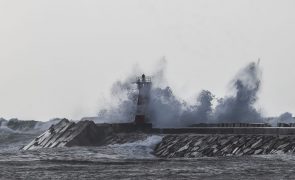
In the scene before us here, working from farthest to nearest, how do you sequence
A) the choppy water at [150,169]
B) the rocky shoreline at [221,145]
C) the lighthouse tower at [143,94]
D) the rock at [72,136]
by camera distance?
the lighthouse tower at [143,94], the rock at [72,136], the rocky shoreline at [221,145], the choppy water at [150,169]

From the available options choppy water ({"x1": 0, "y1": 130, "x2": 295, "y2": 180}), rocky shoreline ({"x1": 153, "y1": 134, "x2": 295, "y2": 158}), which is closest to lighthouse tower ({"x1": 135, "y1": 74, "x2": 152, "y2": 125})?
rocky shoreline ({"x1": 153, "y1": 134, "x2": 295, "y2": 158})

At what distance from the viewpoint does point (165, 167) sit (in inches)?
827

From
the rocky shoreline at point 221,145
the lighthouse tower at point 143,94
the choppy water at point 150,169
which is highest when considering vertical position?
the lighthouse tower at point 143,94

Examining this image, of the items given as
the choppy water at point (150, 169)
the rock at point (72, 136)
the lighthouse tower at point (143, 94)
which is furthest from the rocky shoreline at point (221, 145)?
the lighthouse tower at point (143, 94)

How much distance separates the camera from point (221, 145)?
92.6 ft

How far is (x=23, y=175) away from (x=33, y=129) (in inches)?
2529

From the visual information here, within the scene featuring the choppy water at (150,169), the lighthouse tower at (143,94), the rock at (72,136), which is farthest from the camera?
the lighthouse tower at (143,94)

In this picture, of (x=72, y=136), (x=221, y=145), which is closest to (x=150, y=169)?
(x=221, y=145)

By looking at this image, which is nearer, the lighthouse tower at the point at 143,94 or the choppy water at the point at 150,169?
the choppy water at the point at 150,169

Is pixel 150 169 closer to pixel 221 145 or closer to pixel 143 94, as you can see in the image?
pixel 221 145

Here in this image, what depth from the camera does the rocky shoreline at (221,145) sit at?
986 inches

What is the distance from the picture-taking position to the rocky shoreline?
25047mm

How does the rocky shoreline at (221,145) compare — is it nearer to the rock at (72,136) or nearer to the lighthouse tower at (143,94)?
the rock at (72,136)

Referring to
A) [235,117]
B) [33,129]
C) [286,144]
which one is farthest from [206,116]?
[33,129]
